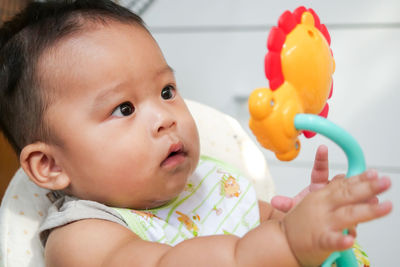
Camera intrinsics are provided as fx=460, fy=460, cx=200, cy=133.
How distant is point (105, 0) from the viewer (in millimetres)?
698

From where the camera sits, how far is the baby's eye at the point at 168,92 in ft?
2.10

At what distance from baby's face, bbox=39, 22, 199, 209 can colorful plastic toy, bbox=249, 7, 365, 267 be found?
19 cm

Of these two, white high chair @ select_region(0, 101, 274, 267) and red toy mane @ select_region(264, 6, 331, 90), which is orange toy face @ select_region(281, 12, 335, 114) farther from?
white high chair @ select_region(0, 101, 274, 267)

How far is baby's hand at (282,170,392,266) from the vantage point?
353 mm

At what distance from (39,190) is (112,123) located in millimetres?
217

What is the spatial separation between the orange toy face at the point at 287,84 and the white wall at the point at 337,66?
793 mm

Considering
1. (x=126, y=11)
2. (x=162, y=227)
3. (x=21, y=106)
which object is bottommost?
(x=162, y=227)

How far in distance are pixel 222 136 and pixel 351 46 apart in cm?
53

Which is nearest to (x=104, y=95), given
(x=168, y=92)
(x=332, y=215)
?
(x=168, y=92)

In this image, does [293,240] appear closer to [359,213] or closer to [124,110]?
[359,213]

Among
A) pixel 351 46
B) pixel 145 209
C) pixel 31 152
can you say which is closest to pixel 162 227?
pixel 145 209

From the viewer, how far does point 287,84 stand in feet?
1.34

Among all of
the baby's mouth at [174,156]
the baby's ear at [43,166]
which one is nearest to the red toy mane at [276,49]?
the baby's mouth at [174,156]

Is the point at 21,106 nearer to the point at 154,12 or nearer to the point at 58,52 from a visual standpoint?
the point at 58,52
